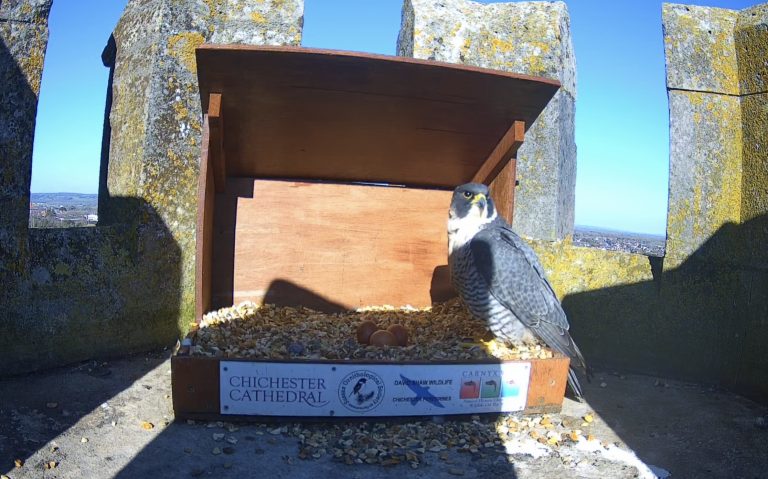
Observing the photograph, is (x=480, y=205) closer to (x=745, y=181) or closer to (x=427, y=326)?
(x=427, y=326)

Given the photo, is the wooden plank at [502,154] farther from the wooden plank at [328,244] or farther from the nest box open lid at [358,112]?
the wooden plank at [328,244]

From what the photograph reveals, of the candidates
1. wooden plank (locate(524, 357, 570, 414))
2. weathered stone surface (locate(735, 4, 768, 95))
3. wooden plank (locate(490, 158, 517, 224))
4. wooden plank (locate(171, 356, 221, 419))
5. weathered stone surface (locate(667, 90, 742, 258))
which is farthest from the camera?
weathered stone surface (locate(667, 90, 742, 258))

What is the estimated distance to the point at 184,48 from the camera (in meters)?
3.95

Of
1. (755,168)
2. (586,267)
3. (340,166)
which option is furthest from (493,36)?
(755,168)

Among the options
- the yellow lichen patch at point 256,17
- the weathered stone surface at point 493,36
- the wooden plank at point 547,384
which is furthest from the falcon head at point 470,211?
the yellow lichen patch at point 256,17

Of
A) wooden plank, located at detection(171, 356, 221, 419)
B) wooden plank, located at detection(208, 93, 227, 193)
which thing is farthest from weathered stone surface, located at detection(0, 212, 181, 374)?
wooden plank, located at detection(171, 356, 221, 419)

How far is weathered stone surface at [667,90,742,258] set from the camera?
13.0ft

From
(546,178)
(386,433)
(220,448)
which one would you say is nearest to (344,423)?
(386,433)

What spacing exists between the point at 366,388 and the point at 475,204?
4.39 feet

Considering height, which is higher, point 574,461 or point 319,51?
point 319,51

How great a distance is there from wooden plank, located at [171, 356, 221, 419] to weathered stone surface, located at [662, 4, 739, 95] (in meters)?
3.47

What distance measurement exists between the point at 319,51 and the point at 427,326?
1.93m

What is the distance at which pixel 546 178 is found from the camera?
454 cm

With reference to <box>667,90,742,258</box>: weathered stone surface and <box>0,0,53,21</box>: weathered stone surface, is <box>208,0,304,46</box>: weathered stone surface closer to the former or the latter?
<box>0,0,53,21</box>: weathered stone surface
